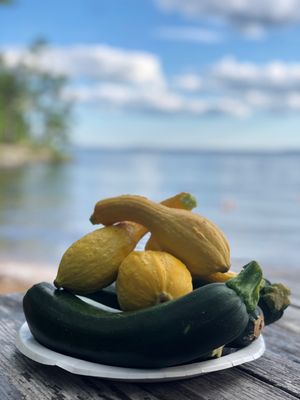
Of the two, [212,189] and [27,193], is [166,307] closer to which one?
[27,193]

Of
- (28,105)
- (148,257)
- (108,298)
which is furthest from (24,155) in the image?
(148,257)

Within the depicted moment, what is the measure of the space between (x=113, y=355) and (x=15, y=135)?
3944 cm

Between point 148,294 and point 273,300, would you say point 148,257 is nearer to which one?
point 148,294

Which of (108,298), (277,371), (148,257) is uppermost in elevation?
(148,257)

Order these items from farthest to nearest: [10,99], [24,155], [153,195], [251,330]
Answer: [24,155], [10,99], [153,195], [251,330]

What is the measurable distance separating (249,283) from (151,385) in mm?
247

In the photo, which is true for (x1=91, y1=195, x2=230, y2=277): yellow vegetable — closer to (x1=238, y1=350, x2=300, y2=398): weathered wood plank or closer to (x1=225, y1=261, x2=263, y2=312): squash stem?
(x1=225, y1=261, x2=263, y2=312): squash stem

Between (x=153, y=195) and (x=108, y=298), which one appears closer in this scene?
(x=108, y=298)

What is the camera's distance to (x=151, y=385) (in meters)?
1.00

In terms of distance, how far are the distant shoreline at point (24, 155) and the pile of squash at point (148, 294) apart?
3526 cm

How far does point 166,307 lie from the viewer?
95cm

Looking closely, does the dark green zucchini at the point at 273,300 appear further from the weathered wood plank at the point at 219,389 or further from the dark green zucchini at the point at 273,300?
the weathered wood plank at the point at 219,389

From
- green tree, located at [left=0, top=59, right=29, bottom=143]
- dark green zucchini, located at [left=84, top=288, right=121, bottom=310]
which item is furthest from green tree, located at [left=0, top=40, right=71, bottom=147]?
dark green zucchini, located at [left=84, top=288, right=121, bottom=310]

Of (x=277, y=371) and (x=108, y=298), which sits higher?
(x=108, y=298)
